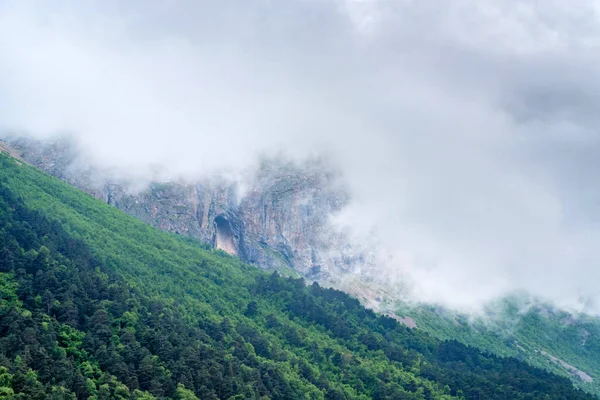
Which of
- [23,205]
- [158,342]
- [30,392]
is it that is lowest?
[30,392]

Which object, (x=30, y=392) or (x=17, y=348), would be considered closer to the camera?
(x=30, y=392)

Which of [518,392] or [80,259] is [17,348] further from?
[518,392]

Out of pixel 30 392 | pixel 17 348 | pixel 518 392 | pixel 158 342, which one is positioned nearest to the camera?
pixel 30 392

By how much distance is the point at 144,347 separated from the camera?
13088 centimetres

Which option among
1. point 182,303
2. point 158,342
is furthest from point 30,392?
point 182,303

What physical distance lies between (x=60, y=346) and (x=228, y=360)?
37.0 m

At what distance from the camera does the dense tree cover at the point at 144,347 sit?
113 metres

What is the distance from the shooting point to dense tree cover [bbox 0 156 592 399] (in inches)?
4432

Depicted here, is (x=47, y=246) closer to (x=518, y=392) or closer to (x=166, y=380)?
(x=166, y=380)

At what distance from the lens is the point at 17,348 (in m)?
109

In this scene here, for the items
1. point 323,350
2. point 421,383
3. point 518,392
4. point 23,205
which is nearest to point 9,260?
point 23,205

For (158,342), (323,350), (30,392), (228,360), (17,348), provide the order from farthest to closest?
1. (323,350)
2. (228,360)
3. (158,342)
4. (17,348)
5. (30,392)

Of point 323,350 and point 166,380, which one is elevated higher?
point 323,350

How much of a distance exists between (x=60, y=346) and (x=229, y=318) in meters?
71.8
